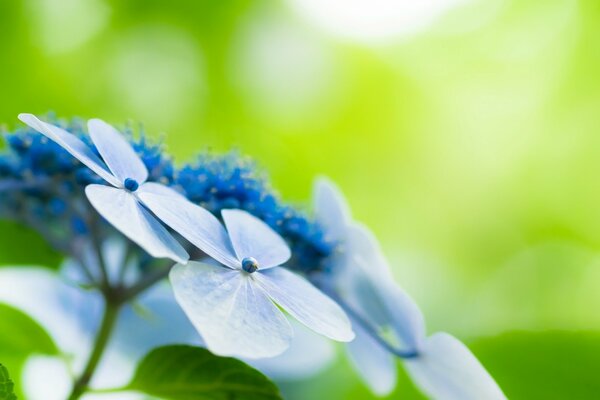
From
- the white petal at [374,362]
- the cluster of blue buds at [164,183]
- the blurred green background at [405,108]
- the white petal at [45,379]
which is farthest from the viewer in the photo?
the blurred green background at [405,108]

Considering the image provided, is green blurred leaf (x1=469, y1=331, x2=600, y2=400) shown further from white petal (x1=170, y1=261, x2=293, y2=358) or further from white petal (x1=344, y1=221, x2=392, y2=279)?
white petal (x1=170, y1=261, x2=293, y2=358)

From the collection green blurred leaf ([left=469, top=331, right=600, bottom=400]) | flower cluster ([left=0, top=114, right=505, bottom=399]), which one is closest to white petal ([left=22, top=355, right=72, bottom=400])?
flower cluster ([left=0, top=114, right=505, bottom=399])

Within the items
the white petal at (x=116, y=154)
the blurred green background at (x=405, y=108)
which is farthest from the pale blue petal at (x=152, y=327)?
the blurred green background at (x=405, y=108)

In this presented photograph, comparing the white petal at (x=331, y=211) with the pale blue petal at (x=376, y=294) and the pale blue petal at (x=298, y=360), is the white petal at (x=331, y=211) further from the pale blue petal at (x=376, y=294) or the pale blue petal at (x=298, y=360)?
the pale blue petal at (x=298, y=360)

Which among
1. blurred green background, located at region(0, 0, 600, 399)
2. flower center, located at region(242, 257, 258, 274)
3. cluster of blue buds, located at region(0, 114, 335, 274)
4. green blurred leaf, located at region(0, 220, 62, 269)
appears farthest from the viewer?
blurred green background, located at region(0, 0, 600, 399)

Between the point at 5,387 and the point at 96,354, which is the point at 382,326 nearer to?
the point at 96,354

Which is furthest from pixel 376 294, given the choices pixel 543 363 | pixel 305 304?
pixel 543 363

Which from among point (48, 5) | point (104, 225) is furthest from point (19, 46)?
point (104, 225)
